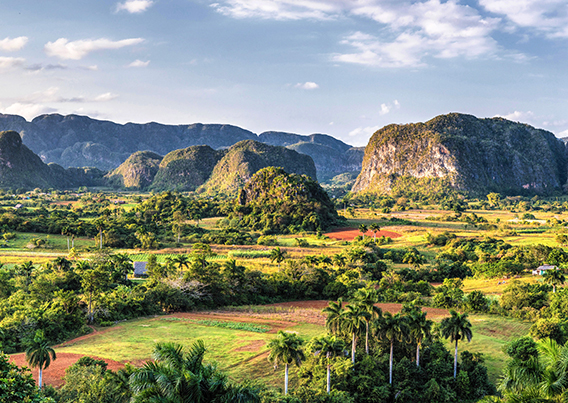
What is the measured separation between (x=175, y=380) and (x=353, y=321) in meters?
17.8

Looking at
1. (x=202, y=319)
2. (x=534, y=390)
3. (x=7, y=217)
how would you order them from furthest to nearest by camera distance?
(x=7, y=217) < (x=202, y=319) < (x=534, y=390)

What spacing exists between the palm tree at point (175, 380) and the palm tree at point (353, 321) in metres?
15.7

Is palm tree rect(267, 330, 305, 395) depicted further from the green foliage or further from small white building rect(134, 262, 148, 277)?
the green foliage

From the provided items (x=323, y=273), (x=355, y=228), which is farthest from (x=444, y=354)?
(x=355, y=228)

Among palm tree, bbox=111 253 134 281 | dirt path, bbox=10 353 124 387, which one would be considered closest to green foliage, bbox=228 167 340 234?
palm tree, bbox=111 253 134 281

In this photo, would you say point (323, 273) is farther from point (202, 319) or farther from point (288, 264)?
point (202, 319)

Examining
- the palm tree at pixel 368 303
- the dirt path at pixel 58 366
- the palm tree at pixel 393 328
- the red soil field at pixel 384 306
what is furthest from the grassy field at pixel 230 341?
the palm tree at pixel 393 328

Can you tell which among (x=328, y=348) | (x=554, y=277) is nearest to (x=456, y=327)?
(x=328, y=348)

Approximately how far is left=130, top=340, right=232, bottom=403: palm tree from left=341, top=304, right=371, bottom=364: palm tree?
15709 millimetres

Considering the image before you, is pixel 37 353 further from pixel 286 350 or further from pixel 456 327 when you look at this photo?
pixel 456 327

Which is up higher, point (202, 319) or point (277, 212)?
point (277, 212)

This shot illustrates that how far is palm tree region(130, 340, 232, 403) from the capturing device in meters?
13.9

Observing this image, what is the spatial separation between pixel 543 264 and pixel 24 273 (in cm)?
7046

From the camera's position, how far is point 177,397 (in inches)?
552
